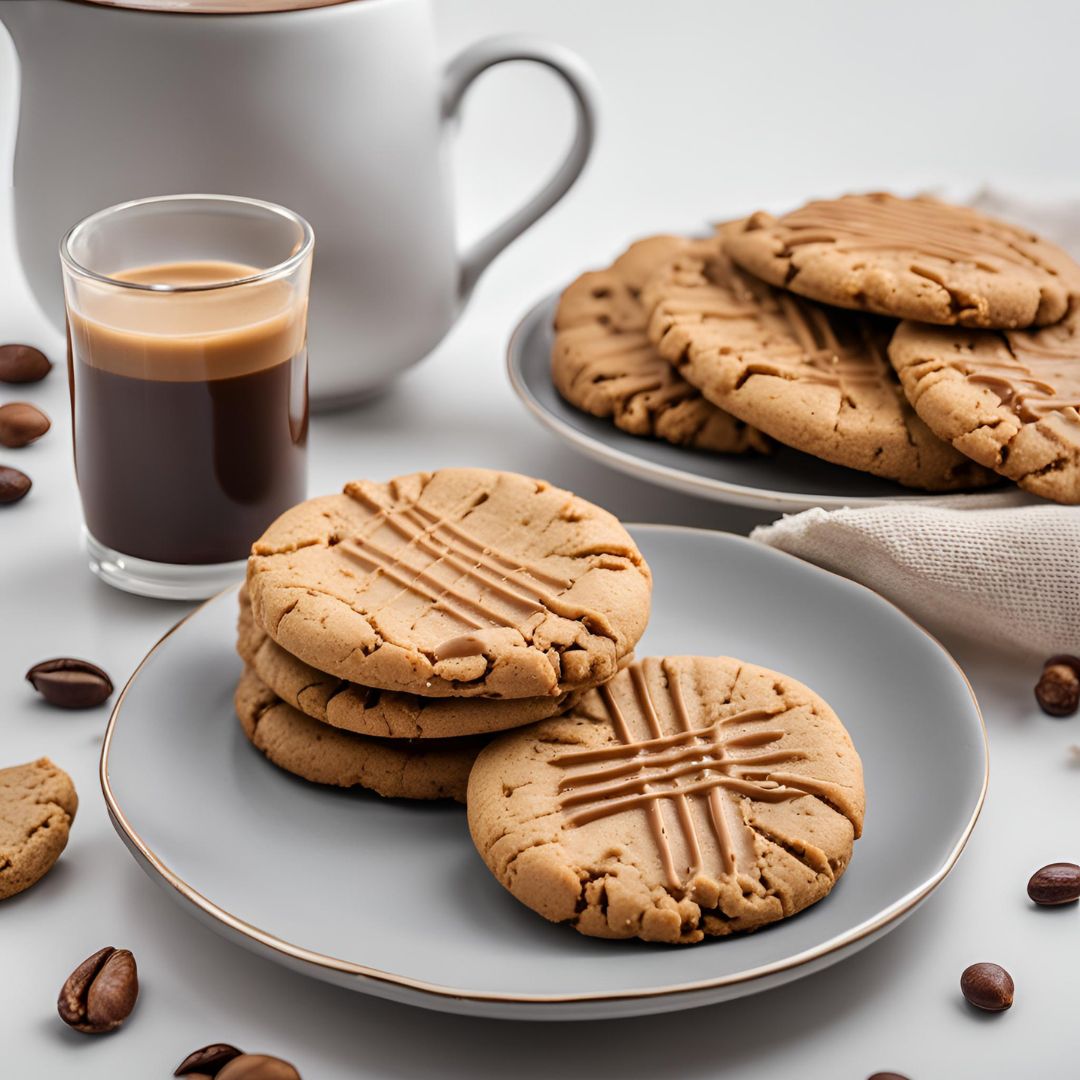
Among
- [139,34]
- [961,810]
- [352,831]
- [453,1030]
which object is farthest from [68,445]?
[961,810]

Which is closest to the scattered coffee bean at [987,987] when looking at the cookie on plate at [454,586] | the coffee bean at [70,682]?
the cookie on plate at [454,586]

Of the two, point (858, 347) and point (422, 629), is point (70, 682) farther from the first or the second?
point (858, 347)

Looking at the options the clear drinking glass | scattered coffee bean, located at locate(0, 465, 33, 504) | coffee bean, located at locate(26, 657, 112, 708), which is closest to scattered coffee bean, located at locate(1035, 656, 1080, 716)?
the clear drinking glass

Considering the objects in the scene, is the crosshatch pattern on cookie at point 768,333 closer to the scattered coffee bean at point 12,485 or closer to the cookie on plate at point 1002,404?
the cookie on plate at point 1002,404

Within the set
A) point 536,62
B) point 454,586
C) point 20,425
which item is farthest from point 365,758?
point 536,62

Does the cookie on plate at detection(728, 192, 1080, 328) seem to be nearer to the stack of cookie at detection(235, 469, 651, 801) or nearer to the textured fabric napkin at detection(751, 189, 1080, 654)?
Answer: the textured fabric napkin at detection(751, 189, 1080, 654)

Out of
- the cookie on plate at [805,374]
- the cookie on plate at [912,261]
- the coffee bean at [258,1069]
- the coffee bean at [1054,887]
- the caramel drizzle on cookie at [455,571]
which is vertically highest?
the cookie on plate at [912,261]
